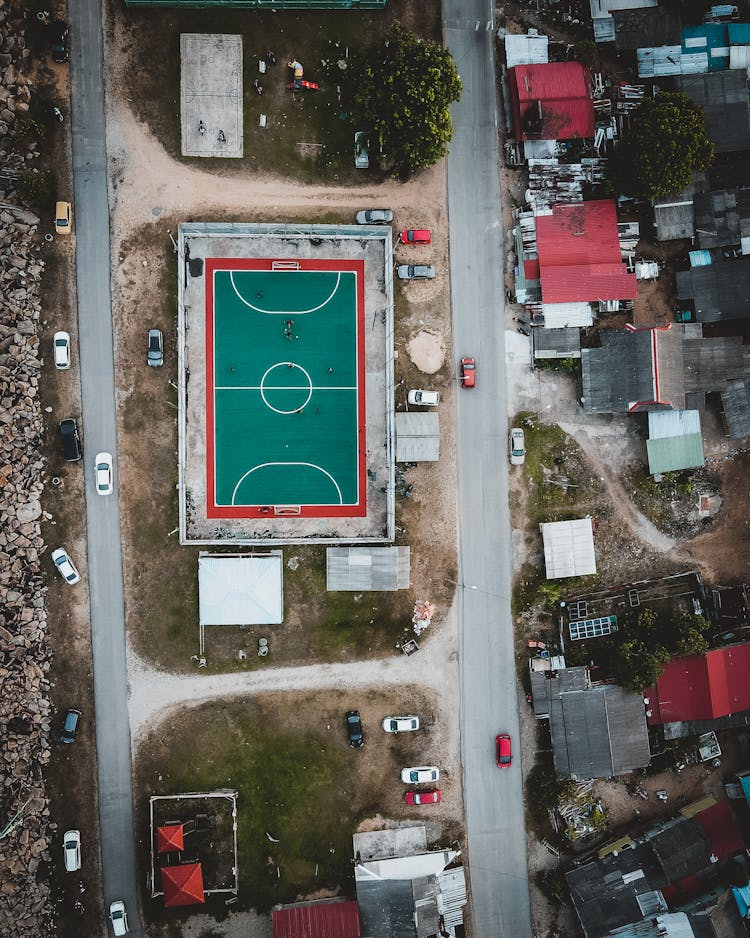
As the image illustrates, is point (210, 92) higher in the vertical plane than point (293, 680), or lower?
higher

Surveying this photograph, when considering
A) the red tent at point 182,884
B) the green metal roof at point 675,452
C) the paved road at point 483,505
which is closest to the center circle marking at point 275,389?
the paved road at point 483,505

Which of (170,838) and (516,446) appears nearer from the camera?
(170,838)

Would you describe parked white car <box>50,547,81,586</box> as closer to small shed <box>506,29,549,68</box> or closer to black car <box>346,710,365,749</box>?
black car <box>346,710,365,749</box>

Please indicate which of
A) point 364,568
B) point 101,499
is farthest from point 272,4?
point 364,568

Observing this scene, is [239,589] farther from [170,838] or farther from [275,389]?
[170,838]

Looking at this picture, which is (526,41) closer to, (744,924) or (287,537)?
(287,537)

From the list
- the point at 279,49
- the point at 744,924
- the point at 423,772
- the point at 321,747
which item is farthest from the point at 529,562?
the point at 279,49
